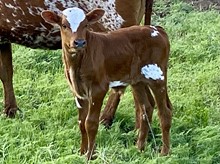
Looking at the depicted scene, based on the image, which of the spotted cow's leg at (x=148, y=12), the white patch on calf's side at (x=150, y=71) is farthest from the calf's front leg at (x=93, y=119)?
the spotted cow's leg at (x=148, y=12)

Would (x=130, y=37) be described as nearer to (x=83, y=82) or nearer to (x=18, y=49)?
(x=83, y=82)

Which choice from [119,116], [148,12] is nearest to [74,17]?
[148,12]

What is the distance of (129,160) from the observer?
21.8ft

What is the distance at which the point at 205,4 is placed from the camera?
1226 cm

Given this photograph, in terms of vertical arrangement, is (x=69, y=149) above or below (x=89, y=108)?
below

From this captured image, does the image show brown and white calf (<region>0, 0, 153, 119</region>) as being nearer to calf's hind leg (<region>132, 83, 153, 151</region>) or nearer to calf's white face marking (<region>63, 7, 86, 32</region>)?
calf's hind leg (<region>132, 83, 153, 151</region>)

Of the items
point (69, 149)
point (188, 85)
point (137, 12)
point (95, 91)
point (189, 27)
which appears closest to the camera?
point (95, 91)

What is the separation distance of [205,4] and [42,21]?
5.29 metres

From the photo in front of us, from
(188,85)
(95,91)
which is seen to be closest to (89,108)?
(95,91)

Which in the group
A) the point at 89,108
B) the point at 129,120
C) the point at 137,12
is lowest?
the point at 129,120

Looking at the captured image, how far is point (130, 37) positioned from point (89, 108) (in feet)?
2.25

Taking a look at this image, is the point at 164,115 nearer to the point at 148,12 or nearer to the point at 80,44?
the point at 80,44

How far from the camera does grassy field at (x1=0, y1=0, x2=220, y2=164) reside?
669 cm

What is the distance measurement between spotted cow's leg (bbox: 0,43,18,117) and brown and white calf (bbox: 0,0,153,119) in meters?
0.39
